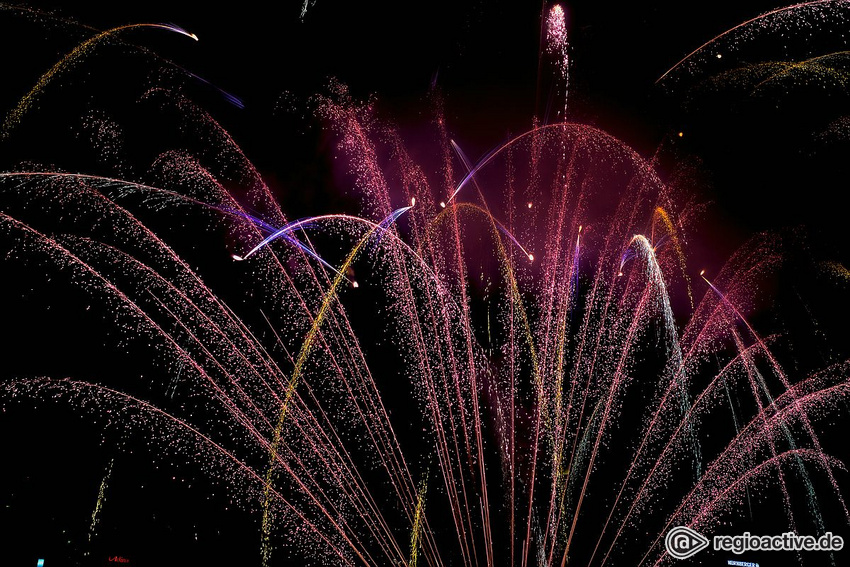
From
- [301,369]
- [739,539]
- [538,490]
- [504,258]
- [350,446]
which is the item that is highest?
[504,258]

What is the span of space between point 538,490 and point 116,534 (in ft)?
48.9

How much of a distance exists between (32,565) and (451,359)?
1302 cm

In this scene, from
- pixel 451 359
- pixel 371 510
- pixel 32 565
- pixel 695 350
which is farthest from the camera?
pixel 371 510

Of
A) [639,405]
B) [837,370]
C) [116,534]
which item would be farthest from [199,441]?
[837,370]

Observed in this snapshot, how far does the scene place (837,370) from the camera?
13.9 metres

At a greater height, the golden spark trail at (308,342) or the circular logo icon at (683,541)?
the golden spark trail at (308,342)

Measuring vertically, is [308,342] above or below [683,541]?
above

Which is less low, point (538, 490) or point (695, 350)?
point (695, 350)

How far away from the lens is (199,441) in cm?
1434

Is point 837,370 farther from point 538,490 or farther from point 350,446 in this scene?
point 350,446

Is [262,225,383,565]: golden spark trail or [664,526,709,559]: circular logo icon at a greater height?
[262,225,383,565]: golden spark trail

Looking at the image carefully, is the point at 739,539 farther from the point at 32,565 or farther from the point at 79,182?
the point at 32,565

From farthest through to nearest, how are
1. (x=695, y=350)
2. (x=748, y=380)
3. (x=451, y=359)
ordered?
(x=748, y=380)
(x=695, y=350)
(x=451, y=359)

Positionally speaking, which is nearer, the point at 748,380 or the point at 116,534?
the point at 748,380
